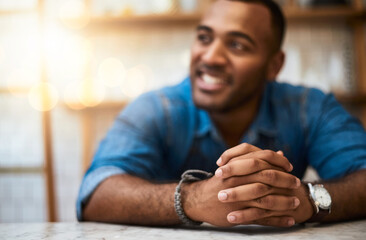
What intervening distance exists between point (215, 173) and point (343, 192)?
267 mm

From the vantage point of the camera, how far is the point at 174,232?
1.94 ft

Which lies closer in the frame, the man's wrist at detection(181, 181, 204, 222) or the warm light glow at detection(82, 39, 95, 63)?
the man's wrist at detection(181, 181, 204, 222)

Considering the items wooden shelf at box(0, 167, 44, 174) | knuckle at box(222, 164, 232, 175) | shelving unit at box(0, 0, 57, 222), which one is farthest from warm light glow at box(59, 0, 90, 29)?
knuckle at box(222, 164, 232, 175)

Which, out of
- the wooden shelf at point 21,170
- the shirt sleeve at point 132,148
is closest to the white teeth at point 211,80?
the shirt sleeve at point 132,148

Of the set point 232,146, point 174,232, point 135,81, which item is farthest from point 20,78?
point 174,232

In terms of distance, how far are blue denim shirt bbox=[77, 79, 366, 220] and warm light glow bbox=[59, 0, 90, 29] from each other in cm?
109

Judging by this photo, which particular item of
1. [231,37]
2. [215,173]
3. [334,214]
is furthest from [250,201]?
[231,37]

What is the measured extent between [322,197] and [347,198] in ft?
0.22

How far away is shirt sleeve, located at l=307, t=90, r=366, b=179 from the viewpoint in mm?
839

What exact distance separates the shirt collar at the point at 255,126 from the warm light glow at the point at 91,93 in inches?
45.4

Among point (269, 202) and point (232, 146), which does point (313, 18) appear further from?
point (269, 202)

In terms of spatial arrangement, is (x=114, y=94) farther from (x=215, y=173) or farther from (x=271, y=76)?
(x=215, y=173)

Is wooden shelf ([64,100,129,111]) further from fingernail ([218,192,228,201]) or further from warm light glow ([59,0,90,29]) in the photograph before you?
fingernail ([218,192,228,201])

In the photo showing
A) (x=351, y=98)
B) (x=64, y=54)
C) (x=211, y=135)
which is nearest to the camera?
(x=211, y=135)
